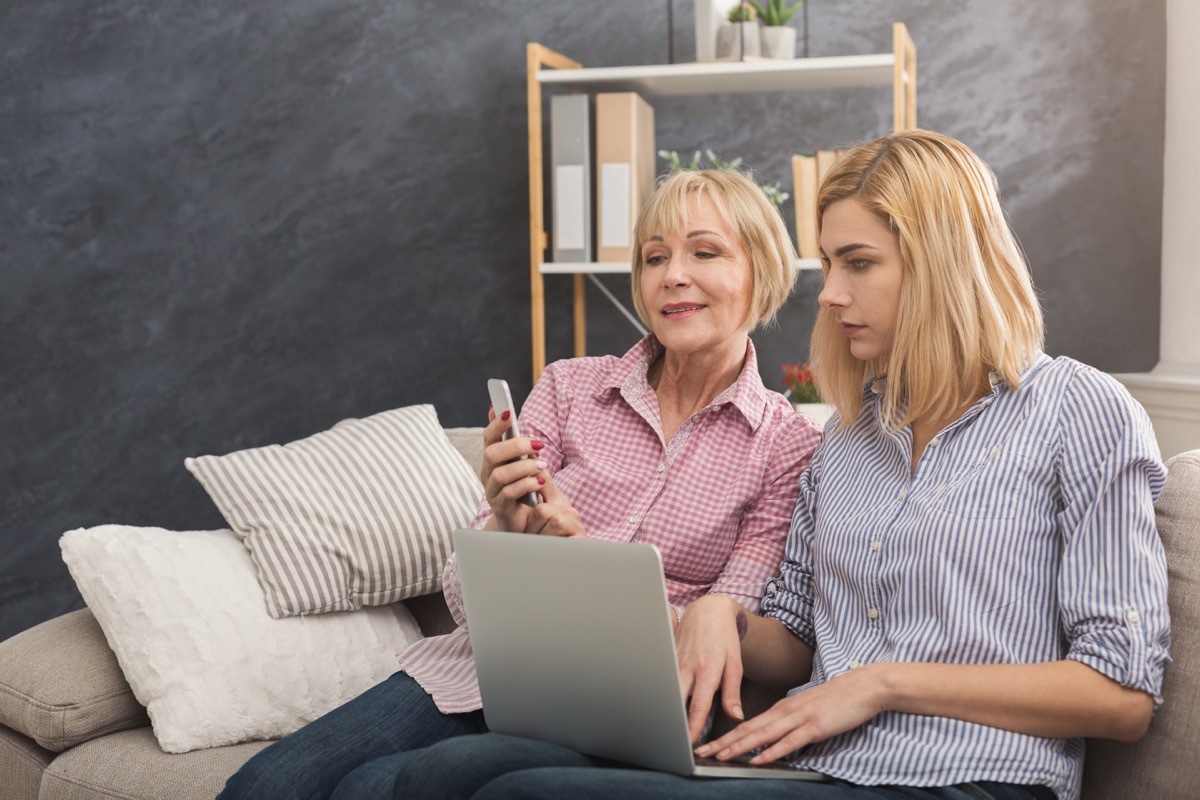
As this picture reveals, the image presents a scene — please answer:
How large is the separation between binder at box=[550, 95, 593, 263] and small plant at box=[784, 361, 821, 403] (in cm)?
54

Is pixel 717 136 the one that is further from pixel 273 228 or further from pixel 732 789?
pixel 732 789

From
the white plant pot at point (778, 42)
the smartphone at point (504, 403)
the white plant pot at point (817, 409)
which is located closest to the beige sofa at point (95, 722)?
the smartphone at point (504, 403)

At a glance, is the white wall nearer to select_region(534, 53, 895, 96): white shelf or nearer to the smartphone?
select_region(534, 53, 895, 96): white shelf

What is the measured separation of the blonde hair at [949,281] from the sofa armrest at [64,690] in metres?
1.24

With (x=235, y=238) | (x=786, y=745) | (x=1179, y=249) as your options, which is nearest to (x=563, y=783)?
(x=786, y=745)

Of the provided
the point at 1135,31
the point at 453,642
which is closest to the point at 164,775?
the point at 453,642

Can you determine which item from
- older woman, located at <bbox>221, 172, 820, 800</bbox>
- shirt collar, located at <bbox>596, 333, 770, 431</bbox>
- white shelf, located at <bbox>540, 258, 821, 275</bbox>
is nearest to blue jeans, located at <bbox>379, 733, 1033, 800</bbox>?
older woman, located at <bbox>221, 172, 820, 800</bbox>

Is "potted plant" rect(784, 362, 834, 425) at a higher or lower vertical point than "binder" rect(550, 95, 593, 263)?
lower

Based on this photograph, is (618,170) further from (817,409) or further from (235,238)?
(235,238)

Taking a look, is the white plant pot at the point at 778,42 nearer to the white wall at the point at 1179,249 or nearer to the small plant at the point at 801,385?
the small plant at the point at 801,385

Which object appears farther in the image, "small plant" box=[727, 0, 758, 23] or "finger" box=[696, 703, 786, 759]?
"small plant" box=[727, 0, 758, 23]

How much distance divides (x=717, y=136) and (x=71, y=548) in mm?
1826

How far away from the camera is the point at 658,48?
9.78 feet

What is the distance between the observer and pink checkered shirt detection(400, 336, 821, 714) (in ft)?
5.18
